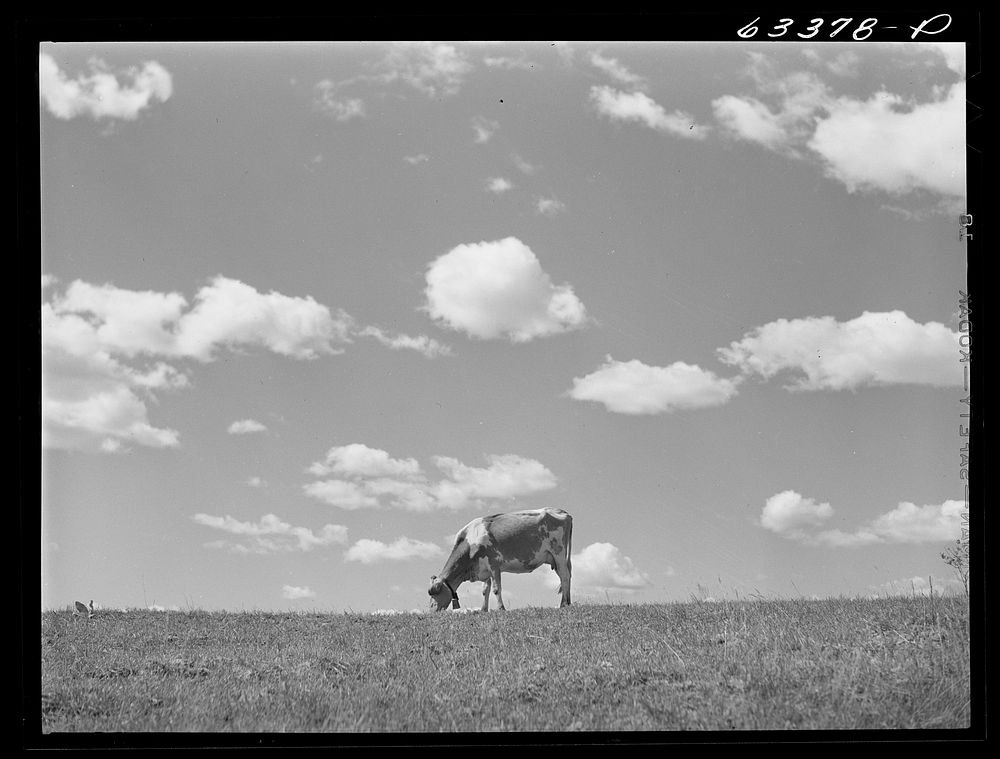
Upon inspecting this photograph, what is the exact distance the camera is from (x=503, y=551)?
25.2 meters

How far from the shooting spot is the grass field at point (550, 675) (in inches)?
424

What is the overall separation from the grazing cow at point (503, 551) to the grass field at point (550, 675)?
8.02 meters

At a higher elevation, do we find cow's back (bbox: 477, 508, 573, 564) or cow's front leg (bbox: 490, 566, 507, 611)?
cow's back (bbox: 477, 508, 573, 564)

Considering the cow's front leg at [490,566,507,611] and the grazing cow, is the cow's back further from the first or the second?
the cow's front leg at [490,566,507,611]

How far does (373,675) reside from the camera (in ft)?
42.3

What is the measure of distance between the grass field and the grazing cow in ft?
26.3

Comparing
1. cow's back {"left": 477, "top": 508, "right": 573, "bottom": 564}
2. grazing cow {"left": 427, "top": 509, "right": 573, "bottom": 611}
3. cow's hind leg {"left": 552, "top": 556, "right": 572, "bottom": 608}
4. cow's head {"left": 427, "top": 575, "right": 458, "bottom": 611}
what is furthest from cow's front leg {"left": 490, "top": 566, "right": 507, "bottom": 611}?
cow's hind leg {"left": 552, "top": 556, "right": 572, "bottom": 608}

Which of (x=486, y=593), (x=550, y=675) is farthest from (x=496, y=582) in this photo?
(x=550, y=675)

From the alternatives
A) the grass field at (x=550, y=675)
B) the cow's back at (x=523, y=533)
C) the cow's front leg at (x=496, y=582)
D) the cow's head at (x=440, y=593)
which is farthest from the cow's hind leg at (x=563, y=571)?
the grass field at (x=550, y=675)

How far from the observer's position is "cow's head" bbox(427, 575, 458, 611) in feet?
79.0

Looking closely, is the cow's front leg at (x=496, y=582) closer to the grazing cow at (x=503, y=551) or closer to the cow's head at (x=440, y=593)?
the grazing cow at (x=503, y=551)
